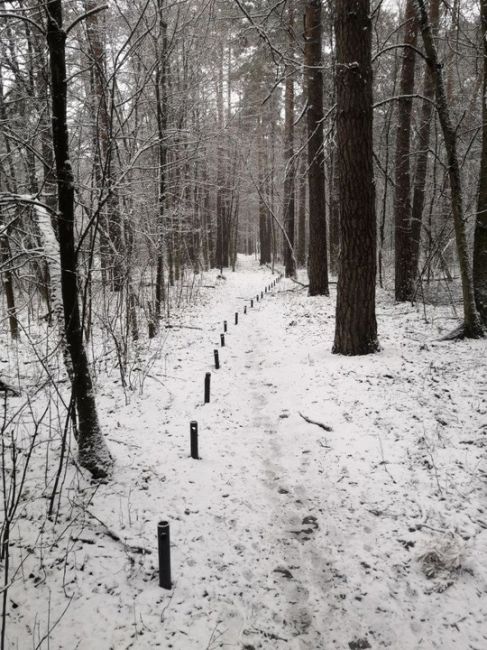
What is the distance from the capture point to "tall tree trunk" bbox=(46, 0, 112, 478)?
3.76 m

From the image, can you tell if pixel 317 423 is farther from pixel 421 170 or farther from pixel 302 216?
pixel 302 216

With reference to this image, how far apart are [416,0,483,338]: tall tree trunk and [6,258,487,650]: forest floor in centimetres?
55

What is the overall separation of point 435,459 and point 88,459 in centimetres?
422

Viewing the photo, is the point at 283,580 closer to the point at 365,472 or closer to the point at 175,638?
the point at 175,638

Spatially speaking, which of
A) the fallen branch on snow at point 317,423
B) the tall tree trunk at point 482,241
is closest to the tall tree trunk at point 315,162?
the tall tree trunk at point 482,241

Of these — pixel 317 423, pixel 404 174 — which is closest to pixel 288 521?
pixel 317 423

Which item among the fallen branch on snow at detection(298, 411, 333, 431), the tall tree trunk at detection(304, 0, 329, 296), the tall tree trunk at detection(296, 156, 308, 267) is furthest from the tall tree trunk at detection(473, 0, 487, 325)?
the tall tree trunk at detection(296, 156, 308, 267)

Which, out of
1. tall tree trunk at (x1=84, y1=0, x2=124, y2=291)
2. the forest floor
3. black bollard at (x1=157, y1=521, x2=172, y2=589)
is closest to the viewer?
the forest floor

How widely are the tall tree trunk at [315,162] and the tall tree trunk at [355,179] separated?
5.49 metres

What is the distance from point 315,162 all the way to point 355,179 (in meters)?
6.71

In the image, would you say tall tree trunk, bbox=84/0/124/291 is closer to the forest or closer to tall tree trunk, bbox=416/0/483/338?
the forest

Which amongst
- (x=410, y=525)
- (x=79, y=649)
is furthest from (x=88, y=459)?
(x=410, y=525)

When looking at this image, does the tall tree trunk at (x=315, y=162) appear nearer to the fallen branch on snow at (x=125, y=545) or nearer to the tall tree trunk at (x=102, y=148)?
the tall tree trunk at (x=102, y=148)

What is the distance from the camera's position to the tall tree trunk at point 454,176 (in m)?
7.28
